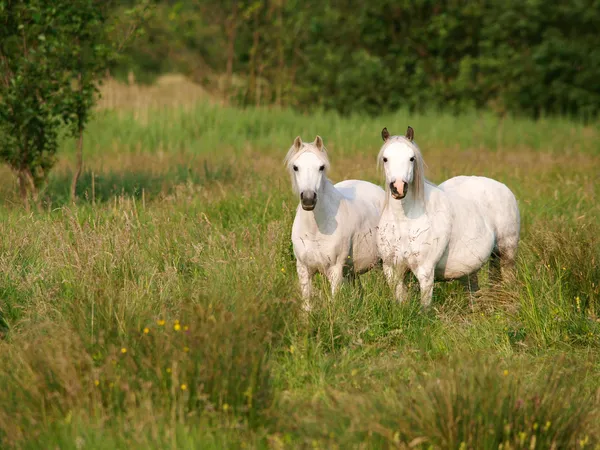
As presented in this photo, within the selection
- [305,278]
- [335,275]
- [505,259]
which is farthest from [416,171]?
[505,259]

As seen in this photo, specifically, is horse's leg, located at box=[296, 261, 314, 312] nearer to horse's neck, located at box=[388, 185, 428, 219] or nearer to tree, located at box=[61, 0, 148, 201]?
horse's neck, located at box=[388, 185, 428, 219]

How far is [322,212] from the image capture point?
258 inches

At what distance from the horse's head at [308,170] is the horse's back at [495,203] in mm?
1252

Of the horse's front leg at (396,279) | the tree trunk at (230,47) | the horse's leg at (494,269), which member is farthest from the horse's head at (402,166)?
the tree trunk at (230,47)

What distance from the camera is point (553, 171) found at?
41.7 feet

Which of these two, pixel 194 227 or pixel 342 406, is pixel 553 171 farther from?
pixel 342 406

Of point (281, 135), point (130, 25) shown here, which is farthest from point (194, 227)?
point (281, 135)

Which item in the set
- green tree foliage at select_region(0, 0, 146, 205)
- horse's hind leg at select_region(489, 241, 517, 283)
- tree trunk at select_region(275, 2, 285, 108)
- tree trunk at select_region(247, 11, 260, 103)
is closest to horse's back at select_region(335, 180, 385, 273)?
horse's hind leg at select_region(489, 241, 517, 283)

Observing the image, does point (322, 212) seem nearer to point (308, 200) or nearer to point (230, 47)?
point (308, 200)

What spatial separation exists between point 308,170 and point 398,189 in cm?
75

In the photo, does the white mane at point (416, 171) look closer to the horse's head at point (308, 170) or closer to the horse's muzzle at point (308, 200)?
the horse's head at point (308, 170)

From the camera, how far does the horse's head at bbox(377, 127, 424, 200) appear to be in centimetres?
606

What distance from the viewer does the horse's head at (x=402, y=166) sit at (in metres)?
6.06

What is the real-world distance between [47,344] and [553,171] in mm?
9776
